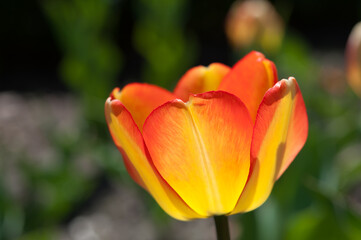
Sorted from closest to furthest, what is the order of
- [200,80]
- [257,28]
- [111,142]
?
[200,80] → [257,28] → [111,142]

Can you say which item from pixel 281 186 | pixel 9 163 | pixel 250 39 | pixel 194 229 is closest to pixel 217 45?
pixel 9 163

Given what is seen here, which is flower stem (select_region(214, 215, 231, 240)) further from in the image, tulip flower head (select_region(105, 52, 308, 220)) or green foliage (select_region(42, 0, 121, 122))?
green foliage (select_region(42, 0, 121, 122))

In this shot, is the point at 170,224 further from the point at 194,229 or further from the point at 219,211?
the point at 219,211

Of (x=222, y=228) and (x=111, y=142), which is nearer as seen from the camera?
(x=222, y=228)

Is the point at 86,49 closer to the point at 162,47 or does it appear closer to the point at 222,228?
the point at 162,47

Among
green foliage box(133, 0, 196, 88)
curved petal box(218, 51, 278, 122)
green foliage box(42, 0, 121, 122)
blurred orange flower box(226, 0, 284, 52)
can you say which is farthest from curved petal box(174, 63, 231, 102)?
green foliage box(133, 0, 196, 88)

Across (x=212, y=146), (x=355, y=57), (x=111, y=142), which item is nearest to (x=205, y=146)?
(x=212, y=146)
